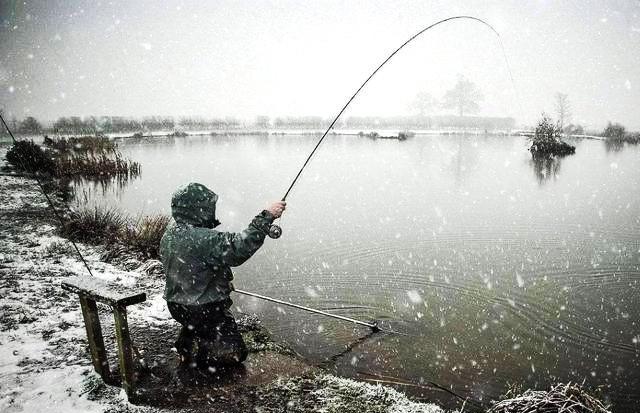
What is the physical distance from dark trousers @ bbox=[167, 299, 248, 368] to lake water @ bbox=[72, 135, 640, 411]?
1.55m

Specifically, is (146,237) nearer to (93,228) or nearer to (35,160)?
(93,228)

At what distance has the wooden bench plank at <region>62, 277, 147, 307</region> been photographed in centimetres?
321

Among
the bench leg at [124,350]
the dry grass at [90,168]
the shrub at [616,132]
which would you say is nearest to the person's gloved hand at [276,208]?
the bench leg at [124,350]

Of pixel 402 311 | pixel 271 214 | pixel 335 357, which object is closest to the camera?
pixel 271 214

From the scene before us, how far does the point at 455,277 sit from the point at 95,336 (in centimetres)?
643

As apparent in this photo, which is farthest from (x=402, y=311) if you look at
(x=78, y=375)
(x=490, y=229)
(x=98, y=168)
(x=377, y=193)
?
(x=98, y=168)

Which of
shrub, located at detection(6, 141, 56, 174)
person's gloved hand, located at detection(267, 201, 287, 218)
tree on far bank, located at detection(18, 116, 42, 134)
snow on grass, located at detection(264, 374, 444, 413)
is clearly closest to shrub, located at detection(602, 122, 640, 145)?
snow on grass, located at detection(264, 374, 444, 413)

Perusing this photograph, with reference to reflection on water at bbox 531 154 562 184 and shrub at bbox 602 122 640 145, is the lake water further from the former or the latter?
shrub at bbox 602 122 640 145

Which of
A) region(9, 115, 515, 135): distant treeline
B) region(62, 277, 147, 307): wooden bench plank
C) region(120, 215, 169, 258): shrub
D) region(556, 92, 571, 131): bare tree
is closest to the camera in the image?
region(62, 277, 147, 307): wooden bench plank

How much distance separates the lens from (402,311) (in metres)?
6.54

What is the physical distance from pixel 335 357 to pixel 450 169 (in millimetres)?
19705

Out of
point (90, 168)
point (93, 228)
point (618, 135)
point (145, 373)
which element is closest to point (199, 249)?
point (145, 373)

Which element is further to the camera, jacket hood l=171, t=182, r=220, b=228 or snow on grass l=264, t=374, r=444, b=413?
snow on grass l=264, t=374, r=444, b=413

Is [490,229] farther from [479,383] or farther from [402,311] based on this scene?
[479,383]
